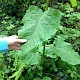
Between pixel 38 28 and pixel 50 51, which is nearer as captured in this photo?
pixel 38 28

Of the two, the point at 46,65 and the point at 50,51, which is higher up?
the point at 50,51

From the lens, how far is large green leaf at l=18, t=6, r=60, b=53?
1609 mm

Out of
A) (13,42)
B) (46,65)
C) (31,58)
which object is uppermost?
(13,42)

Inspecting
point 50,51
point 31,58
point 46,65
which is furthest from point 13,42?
point 46,65

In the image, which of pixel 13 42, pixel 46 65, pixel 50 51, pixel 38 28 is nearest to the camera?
pixel 38 28

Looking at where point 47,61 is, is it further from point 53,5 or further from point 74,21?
point 53,5

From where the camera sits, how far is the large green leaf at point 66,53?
72.9 inches

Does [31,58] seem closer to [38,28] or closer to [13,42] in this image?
[13,42]

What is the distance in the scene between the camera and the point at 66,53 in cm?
187

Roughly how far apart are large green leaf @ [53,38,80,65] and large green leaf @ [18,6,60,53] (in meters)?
0.26

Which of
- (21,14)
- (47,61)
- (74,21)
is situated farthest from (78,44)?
(21,14)

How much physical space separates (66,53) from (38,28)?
1.08ft

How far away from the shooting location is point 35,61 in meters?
1.83

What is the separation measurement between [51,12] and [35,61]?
1.14 ft
